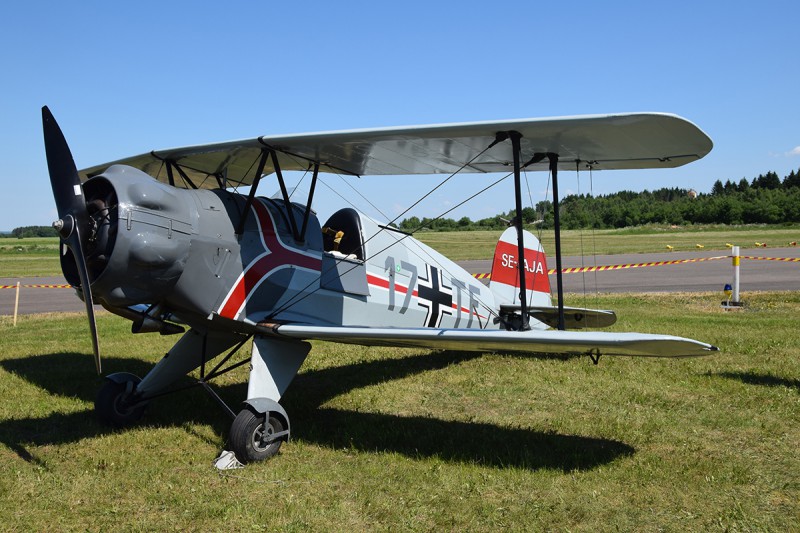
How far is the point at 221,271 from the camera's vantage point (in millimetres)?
5250

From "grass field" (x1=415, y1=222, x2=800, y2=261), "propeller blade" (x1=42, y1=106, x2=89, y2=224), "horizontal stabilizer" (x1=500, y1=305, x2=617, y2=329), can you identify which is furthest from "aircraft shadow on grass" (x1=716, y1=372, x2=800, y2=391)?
"grass field" (x1=415, y1=222, x2=800, y2=261)

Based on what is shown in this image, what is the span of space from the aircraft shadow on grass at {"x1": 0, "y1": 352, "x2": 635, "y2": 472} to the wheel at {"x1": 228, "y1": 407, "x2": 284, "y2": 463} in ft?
1.64

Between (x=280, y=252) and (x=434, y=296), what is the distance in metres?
2.29

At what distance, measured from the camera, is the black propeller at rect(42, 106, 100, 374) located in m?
4.50

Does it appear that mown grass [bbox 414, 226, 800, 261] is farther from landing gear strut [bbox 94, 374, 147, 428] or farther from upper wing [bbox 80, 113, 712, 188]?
landing gear strut [bbox 94, 374, 147, 428]

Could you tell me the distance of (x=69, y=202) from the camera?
465cm

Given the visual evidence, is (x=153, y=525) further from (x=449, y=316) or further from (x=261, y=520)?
(x=449, y=316)

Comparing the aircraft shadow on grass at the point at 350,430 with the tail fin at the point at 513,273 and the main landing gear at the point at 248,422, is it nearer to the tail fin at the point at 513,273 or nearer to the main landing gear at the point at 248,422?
the main landing gear at the point at 248,422

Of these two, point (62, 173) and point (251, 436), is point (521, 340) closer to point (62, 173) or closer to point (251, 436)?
point (251, 436)

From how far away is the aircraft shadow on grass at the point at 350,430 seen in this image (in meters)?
4.96

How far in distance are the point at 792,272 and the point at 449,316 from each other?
16.6 metres

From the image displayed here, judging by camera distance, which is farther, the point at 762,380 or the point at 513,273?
the point at 513,273

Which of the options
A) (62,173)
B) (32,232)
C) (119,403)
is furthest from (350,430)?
(32,232)

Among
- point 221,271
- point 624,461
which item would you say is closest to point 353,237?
point 221,271
